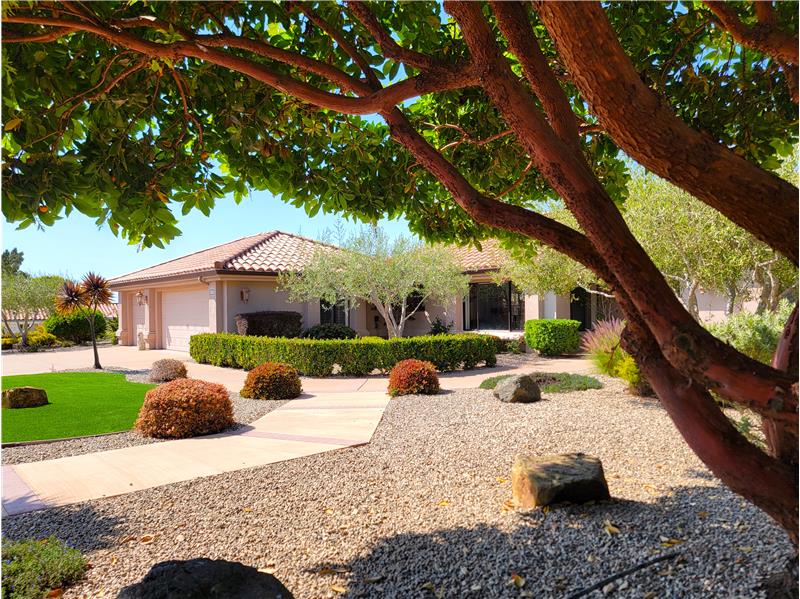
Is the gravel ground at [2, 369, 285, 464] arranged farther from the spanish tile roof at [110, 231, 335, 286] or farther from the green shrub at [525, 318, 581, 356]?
the green shrub at [525, 318, 581, 356]

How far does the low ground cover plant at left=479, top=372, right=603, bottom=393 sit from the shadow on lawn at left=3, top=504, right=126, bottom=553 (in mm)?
7560

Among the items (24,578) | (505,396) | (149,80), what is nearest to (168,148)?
(149,80)

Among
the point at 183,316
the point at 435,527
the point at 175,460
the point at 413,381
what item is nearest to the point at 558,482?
the point at 435,527

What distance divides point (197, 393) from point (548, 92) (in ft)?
23.2

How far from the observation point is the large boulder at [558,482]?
4.41 meters

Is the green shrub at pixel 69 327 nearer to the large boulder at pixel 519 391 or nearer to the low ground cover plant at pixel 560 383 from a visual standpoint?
the low ground cover plant at pixel 560 383

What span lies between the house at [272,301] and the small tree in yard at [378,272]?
1.28 meters

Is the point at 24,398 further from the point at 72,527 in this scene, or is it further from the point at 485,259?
the point at 485,259

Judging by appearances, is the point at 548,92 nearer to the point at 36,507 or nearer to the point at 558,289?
the point at 36,507

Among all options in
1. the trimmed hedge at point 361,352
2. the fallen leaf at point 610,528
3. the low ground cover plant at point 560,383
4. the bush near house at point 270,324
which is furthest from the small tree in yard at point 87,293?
the fallen leaf at point 610,528

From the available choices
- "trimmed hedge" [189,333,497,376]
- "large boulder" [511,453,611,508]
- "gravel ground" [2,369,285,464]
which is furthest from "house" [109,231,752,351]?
"large boulder" [511,453,611,508]

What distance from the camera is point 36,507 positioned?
4.97m

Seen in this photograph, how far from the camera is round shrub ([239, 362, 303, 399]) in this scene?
36.3 ft

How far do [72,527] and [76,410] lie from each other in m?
6.67
